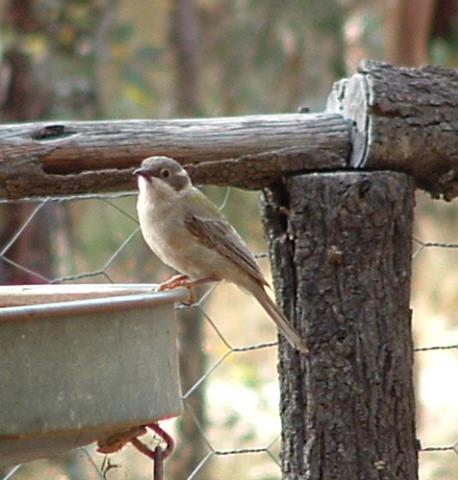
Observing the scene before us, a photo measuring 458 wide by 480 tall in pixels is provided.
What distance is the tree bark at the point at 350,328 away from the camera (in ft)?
10.6

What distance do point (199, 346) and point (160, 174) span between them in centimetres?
453

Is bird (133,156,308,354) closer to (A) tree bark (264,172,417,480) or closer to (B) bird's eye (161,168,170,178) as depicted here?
(B) bird's eye (161,168,170,178)

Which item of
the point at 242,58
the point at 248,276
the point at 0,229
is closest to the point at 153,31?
the point at 242,58

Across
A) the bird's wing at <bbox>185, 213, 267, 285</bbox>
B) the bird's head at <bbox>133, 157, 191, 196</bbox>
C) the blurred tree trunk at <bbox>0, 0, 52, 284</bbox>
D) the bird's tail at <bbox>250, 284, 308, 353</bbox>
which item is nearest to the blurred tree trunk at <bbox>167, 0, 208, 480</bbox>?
the blurred tree trunk at <bbox>0, 0, 52, 284</bbox>

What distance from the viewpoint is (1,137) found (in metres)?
3.21

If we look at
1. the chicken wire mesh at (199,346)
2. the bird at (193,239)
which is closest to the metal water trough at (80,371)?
the bird at (193,239)

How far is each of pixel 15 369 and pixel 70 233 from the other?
18.7 ft

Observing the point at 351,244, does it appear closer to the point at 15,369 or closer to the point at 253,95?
the point at 15,369

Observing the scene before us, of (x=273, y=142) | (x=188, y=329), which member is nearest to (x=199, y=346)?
(x=188, y=329)

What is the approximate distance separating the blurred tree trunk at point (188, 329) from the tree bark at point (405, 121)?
10.0 feet

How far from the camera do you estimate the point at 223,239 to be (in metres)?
3.68

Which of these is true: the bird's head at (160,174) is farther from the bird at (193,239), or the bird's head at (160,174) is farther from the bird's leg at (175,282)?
the bird's leg at (175,282)

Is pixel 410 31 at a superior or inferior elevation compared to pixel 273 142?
superior

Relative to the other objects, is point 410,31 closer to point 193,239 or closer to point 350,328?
point 193,239
